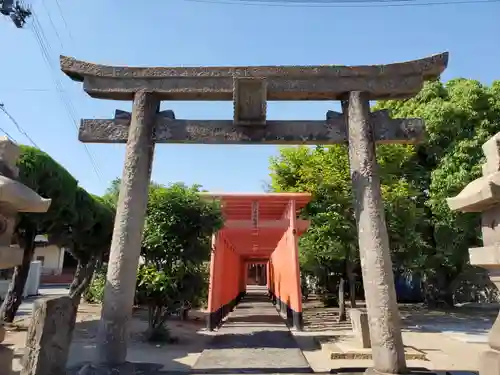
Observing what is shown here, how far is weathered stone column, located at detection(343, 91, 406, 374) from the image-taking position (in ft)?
16.9

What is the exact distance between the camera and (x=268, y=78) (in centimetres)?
630

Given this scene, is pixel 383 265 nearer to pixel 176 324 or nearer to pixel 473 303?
pixel 176 324

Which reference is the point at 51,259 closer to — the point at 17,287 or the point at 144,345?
the point at 17,287

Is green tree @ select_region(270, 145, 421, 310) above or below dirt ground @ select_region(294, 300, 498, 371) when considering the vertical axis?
above

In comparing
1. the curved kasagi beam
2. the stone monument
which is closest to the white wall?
the curved kasagi beam

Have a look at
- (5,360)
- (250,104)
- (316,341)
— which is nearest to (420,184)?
(316,341)

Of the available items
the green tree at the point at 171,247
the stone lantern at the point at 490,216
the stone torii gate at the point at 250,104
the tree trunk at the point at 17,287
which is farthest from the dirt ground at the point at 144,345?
the stone lantern at the point at 490,216

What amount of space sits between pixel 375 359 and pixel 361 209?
2096mm

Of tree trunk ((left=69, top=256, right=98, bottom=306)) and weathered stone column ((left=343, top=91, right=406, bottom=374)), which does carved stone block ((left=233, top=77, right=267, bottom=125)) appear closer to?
weathered stone column ((left=343, top=91, right=406, bottom=374))

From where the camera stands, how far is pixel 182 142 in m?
6.28

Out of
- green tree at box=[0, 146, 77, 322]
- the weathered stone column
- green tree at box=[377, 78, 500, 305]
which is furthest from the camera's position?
green tree at box=[377, 78, 500, 305]

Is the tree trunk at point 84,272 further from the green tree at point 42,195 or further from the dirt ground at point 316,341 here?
the green tree at point 42,195

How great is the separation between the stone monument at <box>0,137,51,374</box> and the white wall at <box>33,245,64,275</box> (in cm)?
3485

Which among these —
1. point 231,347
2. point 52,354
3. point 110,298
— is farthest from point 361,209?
point 231,347
